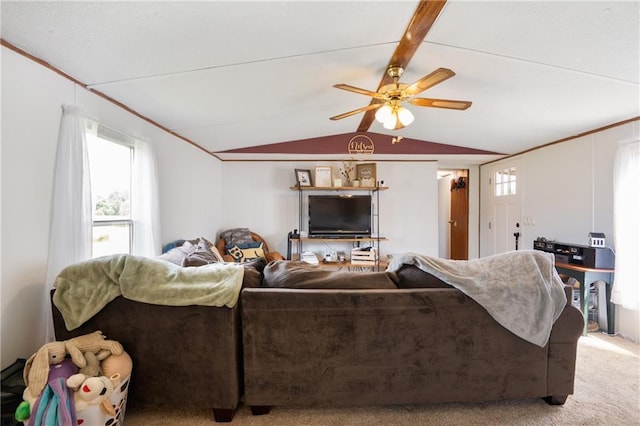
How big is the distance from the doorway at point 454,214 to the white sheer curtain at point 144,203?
5208 millimetres

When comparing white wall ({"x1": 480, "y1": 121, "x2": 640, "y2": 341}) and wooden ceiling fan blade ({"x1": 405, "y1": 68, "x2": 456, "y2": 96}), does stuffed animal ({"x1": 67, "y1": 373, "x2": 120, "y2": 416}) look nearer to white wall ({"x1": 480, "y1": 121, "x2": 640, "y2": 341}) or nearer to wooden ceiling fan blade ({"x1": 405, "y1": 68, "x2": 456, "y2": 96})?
wooden ceiling fan blade ({"x1": 405, "y1": 68, "x2": 456, "y2": 96})

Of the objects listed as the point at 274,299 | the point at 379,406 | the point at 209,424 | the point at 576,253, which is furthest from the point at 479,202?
the point at 209,424

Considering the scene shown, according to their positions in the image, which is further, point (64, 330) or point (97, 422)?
point (64, 330)

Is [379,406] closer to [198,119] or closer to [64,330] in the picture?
[64,330]

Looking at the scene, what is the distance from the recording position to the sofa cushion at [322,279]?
1684 mm

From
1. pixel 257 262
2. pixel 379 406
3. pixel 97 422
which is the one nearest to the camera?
pixel 97 422

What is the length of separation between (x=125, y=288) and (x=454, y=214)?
19.4 feet

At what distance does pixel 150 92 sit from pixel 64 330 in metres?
1.76

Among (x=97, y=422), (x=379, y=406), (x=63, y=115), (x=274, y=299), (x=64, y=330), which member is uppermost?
(x=63, y=115)

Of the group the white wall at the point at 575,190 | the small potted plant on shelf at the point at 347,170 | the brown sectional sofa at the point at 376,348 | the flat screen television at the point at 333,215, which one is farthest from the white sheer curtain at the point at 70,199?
the white wall at the point at 575,190

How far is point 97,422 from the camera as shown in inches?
52.4

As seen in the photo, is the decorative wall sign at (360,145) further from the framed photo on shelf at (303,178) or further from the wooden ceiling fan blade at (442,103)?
the wooden ceiling fan blade at (442,103)

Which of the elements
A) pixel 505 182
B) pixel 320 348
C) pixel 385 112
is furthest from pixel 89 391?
pixel 505 182

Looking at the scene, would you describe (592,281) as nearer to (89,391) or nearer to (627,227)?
(627,227)
